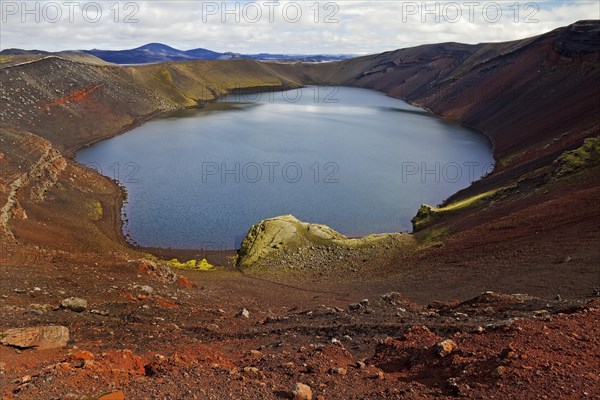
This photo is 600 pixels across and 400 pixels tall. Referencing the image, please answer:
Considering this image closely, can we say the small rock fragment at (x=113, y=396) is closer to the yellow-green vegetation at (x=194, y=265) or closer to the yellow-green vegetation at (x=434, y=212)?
the yellow-green vegetation at (x=194, y=265)

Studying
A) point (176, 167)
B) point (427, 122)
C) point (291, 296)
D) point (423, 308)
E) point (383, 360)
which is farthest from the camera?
point (427, 122)

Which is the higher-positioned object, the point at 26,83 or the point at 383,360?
the point at 26,83

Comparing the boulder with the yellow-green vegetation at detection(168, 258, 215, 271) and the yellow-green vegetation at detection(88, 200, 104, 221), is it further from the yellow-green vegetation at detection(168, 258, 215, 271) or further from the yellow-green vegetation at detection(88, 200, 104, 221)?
the yellow-green vegetation at detection(88, 200, 104, 221)

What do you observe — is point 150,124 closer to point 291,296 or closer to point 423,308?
point 291,296

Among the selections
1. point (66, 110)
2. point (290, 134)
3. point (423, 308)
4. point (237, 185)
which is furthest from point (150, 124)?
point (423, 308)

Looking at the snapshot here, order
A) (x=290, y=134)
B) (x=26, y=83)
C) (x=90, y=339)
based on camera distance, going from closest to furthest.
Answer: (x=90, y=339) → (x=26, y=83) → (x=290, y=134)

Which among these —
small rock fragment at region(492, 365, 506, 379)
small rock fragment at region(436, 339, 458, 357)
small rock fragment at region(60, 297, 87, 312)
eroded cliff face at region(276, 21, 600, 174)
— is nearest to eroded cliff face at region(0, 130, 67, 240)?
small rock fragment at region(60, 297, 87, 312)

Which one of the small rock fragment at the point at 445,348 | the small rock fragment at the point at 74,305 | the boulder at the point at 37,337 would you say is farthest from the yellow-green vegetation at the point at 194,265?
the small rock fragment at the point at 445,348

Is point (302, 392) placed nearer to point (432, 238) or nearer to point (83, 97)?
point (432, 238)
